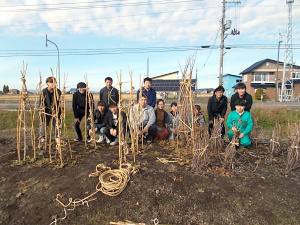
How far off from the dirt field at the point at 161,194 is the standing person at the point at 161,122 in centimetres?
144

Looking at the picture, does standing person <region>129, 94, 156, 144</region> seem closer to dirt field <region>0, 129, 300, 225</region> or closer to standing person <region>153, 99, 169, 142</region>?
standing person <region>153, 99, 169, 142</region>

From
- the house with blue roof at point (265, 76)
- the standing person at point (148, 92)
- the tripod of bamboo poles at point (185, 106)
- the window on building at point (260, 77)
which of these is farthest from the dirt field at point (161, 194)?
the window on building at point (260, 77)

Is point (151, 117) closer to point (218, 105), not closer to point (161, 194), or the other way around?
point (218, 105)

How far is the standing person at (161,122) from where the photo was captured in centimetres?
484

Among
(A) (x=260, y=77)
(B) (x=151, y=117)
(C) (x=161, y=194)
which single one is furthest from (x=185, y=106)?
(A) (x=260, y=77)

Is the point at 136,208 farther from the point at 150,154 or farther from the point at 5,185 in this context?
the point at 5,185

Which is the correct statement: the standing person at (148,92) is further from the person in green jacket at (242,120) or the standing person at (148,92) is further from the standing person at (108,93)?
the person in green jacket at (242,120)

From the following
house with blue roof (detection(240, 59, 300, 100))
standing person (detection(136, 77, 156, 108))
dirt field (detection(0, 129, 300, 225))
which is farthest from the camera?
house with blue roof (detection(240, 59, 300, 100))

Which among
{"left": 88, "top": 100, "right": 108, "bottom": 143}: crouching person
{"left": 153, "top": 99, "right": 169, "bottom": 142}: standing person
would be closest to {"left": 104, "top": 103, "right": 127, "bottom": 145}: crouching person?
{"left": 88, "top": 100, "right": 108, "bottom": 143}: crouching person

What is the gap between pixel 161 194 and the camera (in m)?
2.46

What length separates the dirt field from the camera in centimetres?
210

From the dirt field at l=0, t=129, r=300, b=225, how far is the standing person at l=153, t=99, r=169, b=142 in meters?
1.44

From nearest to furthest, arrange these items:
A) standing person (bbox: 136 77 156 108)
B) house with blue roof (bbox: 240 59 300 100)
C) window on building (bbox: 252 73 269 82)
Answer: standing person (bbox: 136 77 156 108)
house with blue roof (bbox: 240 59 300 100)
window on building (bbox: 252 73 269 82)

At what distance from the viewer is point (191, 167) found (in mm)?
3137
